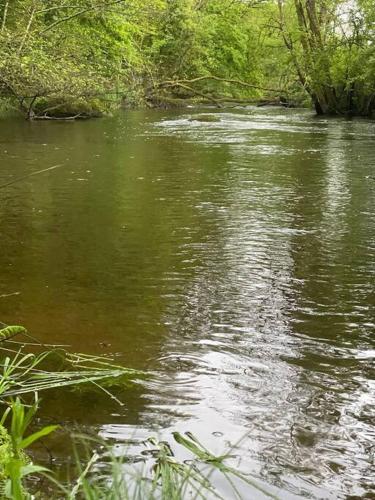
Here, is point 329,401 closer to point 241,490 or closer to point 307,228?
point 241,490

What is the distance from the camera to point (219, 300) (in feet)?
14.7

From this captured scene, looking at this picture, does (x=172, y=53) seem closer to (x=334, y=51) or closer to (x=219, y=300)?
(x=334, y=51)

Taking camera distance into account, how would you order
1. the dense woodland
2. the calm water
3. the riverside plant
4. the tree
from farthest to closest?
the tree → the dense woodland → the calm water → the riverside plant

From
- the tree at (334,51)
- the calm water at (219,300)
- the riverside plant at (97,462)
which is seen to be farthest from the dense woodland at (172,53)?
the riverside plant at (97,462)

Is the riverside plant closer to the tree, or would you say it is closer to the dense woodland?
the dense woodland

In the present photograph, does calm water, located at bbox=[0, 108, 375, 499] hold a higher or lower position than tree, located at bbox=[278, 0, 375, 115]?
lower

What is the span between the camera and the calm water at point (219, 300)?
2.74 metres

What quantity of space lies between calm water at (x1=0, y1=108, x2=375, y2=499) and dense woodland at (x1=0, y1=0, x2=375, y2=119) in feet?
16.9

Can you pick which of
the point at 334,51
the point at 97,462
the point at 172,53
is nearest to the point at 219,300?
the point at 97,462

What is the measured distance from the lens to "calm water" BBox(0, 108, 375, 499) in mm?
2740

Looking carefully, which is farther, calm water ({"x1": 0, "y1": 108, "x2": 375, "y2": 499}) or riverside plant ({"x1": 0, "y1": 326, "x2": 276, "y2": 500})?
calm water ({"x1": 0, "y1": 108, "x2": 375, "y2": 499})

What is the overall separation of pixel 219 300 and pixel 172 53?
3614 cm

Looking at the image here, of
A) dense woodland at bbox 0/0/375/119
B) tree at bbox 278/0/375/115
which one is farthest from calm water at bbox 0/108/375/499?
tree at bbox 278/0/375/115

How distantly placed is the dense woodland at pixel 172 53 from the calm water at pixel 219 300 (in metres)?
5.16
